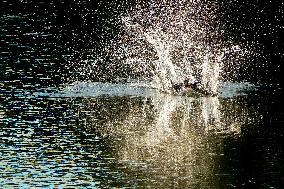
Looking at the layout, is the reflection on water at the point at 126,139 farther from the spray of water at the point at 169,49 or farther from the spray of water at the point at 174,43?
the spray of water at the point at 174,43

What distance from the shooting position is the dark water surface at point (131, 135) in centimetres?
2292

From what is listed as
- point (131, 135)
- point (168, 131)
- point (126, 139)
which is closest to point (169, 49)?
point (168, 131)

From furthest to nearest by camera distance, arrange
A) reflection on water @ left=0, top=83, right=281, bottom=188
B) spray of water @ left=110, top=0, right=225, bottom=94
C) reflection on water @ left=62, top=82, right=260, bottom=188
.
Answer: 1. spray of water @ left=110, top=0, right=225, bottom=94
2. reflection on water @ left=62, top=82, right=260, bottom=188
3. reflection on water @ left=0, top=83, right=281, bottom=188

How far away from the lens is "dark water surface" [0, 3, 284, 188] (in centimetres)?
2292

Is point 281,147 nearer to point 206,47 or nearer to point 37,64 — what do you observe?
point 37,64

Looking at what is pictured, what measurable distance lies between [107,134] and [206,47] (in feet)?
59.1

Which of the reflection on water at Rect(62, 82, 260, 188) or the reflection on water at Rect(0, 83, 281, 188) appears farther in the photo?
the reflection on water at Rect(62, 82, 260, 188)

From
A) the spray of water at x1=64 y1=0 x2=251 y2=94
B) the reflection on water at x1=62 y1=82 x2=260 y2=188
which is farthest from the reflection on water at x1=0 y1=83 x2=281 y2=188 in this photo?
the spray of water at x1=64 y1=0 x2=251 y2=94

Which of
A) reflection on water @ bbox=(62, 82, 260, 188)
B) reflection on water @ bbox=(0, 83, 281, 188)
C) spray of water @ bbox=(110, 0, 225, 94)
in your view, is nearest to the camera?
reflection on water @ bbox=(0, 83, 281, 188)

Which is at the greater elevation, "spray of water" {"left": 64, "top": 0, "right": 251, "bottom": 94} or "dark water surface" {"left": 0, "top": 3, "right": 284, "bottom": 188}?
"spray of water" {"left": 64, "top": 0, "right": 251, "bottom": 94}

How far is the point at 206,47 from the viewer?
145ft

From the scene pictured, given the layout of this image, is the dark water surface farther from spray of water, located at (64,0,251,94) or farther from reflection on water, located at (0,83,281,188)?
spray of water, located at (64,0,251,94)

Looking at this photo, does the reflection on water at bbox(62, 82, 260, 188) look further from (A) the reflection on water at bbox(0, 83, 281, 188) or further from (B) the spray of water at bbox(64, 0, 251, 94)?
(B) the spray of water at bbox(64, 0, 251, 94)

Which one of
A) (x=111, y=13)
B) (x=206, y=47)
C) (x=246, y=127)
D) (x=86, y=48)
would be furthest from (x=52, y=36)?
(x=246, y=127)
